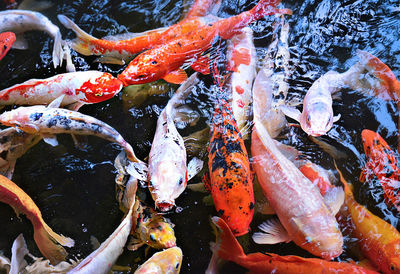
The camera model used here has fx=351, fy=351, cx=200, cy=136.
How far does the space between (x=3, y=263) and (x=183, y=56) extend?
2.59 m

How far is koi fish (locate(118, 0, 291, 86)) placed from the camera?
3.65m

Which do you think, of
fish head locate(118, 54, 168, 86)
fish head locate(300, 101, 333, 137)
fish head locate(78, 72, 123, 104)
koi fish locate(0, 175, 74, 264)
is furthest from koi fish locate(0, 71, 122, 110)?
fish head locate(300, 101, 333, 137)

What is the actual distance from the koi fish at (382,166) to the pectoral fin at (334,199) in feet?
1.28

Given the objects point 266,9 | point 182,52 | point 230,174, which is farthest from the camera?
point 266,9

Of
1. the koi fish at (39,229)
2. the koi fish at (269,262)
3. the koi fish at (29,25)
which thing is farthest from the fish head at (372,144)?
the koi fish at (29,25)

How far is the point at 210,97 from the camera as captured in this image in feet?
12.2

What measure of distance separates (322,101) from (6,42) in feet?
11.5

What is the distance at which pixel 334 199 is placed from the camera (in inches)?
114

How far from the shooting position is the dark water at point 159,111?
3.13 m

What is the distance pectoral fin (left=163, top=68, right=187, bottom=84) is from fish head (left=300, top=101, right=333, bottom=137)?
1305 millimetres

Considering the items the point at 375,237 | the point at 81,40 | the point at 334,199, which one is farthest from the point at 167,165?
the point at 81,40

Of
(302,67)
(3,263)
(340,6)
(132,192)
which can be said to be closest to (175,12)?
(302,67)

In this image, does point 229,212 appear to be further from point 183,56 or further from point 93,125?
point 183,56

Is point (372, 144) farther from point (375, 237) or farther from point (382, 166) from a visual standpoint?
point (375, 237)
